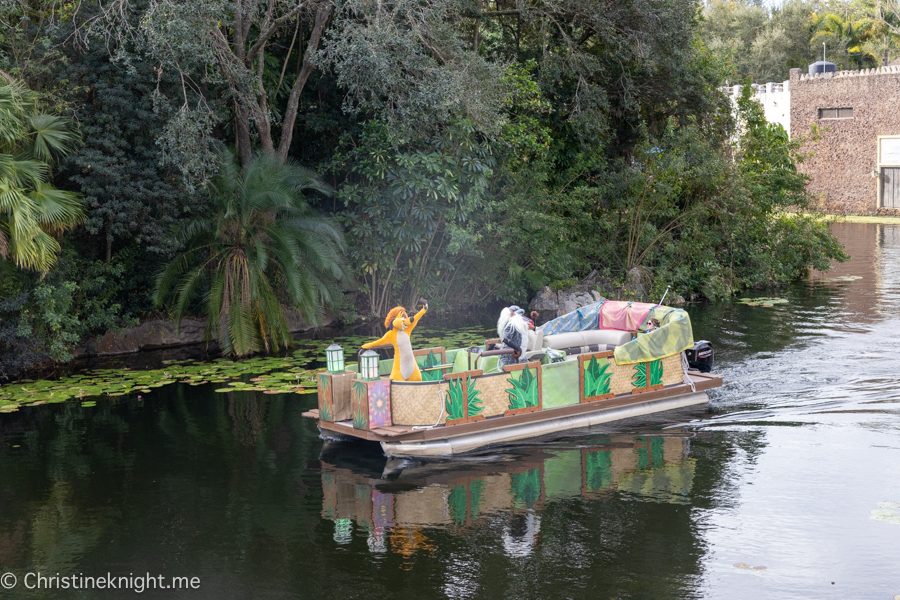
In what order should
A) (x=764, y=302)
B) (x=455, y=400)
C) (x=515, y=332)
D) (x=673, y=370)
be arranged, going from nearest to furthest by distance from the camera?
1. (x=455, y=400)
2. (x=515, y=332)
3. (x=673, y=370)
4. (x=764, y=302)

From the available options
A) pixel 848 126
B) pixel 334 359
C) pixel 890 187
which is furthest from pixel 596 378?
pixel 848 126

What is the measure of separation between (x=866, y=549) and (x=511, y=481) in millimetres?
3302

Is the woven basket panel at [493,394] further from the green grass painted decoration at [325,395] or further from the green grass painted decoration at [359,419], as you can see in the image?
the green grass painted decoration at [325,395]

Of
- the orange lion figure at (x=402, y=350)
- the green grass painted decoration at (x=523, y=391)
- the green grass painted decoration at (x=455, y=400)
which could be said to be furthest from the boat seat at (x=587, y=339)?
the orange lion figure at (x=402, y=350)

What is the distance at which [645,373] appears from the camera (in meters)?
10.9

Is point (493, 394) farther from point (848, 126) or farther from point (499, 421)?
point (848, 126)

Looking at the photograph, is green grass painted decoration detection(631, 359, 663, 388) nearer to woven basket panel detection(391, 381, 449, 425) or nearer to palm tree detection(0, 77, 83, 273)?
woven basket panel detection(391, 381, 449, 425)

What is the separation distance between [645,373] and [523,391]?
6.57 ft

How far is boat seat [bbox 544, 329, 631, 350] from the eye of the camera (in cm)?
1159

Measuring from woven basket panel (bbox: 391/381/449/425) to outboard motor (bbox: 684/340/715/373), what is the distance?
4369 mm

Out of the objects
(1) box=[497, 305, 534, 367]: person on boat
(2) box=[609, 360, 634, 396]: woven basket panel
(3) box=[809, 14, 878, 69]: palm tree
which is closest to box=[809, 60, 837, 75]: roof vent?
(3) box=[809, 14, 878, 69]: palm tree

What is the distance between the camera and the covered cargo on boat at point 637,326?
35.2 feet

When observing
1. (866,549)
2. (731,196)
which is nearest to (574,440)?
(866,549)

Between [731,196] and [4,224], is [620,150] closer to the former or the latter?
[731,196]
